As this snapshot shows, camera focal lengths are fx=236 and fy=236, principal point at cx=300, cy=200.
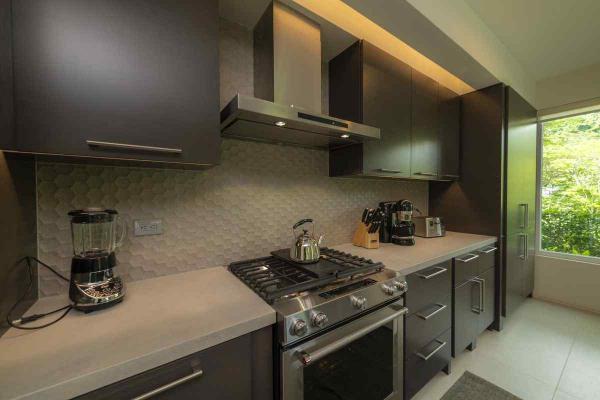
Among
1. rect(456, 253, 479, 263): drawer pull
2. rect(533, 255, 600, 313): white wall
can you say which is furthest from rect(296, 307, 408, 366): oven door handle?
rect(533, 255, 600, 313): white wall

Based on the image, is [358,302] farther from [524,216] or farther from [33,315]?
[524,216]

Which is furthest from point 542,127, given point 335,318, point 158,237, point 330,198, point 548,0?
point 158,237

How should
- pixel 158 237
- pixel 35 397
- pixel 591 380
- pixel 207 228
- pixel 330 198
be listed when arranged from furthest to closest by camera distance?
pixel 330 198, pixel 591 380, pixel 207 228, pixel 158 237, pixel 35 397

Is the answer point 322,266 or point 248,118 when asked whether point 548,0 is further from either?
point 322,266

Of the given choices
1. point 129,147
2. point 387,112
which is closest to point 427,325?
point 387,112

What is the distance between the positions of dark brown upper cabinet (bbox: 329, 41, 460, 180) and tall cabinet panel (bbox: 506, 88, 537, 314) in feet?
2.24

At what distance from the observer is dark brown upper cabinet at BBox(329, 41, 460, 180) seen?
154 cm

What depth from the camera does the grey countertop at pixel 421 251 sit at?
1373 millimetres

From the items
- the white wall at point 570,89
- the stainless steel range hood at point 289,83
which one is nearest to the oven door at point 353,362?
the stainless steel range hood at point 289,83

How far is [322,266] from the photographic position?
1259mm

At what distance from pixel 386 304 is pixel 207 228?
3.34ft

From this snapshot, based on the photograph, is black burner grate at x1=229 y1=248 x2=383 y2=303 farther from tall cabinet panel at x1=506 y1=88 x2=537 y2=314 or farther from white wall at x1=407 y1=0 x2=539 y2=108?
tall cabinet panel at x1=506 y1=88 x2=537 y2=314

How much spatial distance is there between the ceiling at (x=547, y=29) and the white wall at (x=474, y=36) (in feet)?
0.20

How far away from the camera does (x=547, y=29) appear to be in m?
1.96
